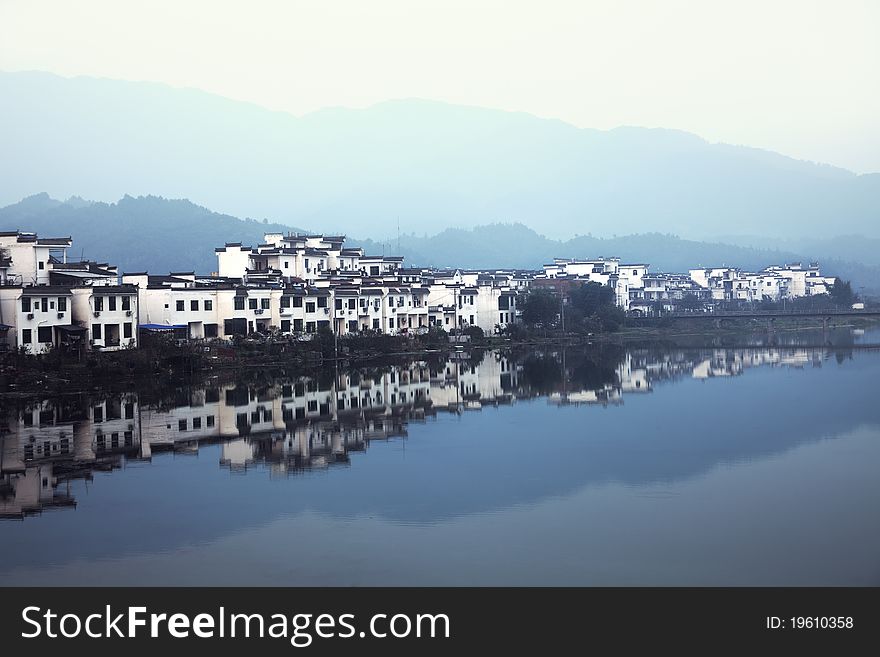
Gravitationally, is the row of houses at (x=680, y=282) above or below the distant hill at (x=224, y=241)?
below

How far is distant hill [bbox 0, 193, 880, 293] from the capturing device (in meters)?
64.1

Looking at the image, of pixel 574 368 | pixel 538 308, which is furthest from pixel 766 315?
pixel 574 368

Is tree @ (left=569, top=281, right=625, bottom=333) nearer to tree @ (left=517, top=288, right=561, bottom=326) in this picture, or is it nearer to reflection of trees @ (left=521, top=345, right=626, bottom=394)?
tree @ (left=517, top=288, right=561, bottom=326)

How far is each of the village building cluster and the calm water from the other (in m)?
2.50

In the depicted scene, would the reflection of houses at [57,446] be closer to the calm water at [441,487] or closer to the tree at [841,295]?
the calm water at [441,487]

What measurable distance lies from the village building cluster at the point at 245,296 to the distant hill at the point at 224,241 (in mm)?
23096

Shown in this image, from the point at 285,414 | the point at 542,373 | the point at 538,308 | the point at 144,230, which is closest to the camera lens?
the point at 285,414

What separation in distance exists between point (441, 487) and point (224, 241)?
60.1 metres

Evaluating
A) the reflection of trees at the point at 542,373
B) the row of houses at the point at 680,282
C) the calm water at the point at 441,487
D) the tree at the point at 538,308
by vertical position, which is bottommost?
the calm water at the point at 441,487

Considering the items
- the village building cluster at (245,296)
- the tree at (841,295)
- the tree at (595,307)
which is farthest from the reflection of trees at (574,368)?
the tree at (841,295)

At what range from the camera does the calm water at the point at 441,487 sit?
7.60 meters

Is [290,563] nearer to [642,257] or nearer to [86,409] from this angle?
[86,409]

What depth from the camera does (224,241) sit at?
68438 millimetres

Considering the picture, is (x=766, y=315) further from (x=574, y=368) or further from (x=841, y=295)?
(x=574, y=368)
